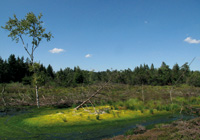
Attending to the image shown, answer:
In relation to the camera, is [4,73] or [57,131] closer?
[57,131]

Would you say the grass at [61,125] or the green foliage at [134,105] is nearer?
the grass at [61,125]

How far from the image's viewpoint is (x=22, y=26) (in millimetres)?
13336

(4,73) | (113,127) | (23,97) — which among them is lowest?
(113,127)

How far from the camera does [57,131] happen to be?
689cm

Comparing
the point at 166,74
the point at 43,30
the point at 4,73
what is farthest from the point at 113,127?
the point at 166,74

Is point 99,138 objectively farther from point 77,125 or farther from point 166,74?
point 166,74

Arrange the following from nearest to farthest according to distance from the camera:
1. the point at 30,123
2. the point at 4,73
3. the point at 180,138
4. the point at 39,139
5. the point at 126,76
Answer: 1. the point at 180,138
2. the point at 39,139
3. the point at 30,123
4. the point at 4,73
5. the point at 126,76

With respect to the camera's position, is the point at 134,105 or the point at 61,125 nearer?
the point at 61,125

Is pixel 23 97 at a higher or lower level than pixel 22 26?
lower

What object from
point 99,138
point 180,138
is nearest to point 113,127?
point 99,138

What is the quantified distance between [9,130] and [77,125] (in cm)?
315

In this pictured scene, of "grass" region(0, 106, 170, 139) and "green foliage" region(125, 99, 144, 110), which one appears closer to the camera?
"grass" region(0, 106, 170, 139)

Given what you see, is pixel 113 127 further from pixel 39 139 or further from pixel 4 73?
pixel 4 73

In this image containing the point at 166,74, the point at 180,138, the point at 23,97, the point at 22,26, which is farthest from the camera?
the point at 166,74
